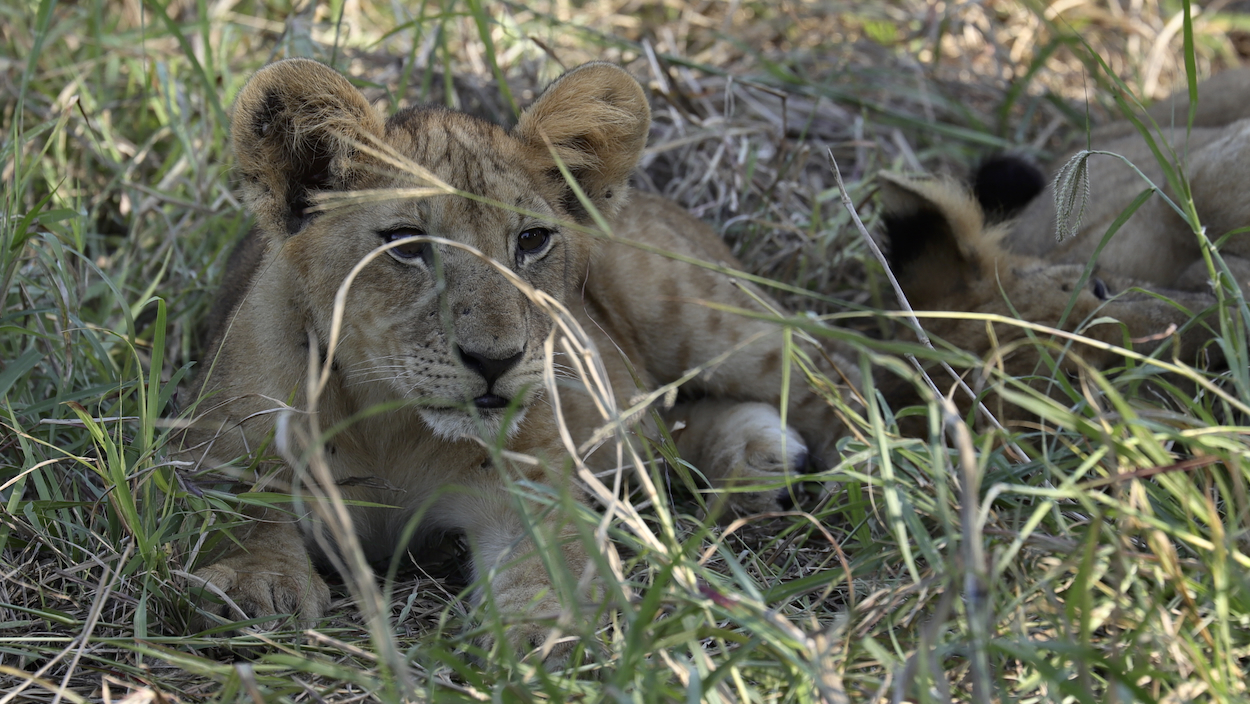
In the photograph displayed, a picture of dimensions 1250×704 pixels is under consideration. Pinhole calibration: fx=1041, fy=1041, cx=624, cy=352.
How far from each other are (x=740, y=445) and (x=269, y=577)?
1297 millimetres

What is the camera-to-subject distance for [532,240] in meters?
2.18

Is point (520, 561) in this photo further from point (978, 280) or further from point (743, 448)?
point (978, 280)

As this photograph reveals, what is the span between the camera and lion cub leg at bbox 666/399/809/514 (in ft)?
8.71

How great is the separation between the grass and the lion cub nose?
236mm

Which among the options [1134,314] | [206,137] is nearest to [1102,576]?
[1134,314]

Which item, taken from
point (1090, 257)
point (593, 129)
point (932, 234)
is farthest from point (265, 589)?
point (1090, 257)

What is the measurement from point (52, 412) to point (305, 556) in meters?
0.79

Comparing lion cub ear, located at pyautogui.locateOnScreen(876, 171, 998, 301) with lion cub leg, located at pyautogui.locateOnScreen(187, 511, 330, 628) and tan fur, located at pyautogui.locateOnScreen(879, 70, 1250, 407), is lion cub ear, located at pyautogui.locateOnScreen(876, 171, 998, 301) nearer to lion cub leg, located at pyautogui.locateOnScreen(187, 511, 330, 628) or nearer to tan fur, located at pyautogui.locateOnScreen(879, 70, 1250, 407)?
tan fur, located at pyautogui.locateOnScreen(879, 70, 1250, 407)

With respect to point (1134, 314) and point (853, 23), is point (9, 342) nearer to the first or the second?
point (1134, 314)

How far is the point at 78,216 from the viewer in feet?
8.89

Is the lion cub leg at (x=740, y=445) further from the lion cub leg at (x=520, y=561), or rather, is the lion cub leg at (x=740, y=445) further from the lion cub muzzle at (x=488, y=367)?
the lion cub muzzle at (x=488, y=367)

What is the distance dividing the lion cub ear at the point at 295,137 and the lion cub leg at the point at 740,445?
1028 mm

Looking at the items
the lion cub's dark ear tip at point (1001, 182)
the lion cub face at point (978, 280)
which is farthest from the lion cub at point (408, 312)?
the lion cub's dark ear tip at point (1001, 182)

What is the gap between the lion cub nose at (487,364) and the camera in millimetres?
1885
